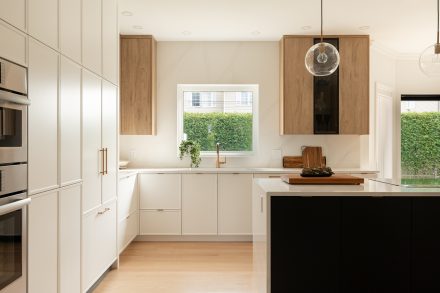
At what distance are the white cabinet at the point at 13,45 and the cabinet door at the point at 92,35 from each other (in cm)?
90

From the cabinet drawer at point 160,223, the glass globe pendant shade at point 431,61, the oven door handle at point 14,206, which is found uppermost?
the glass globe pendant shade at point 431,61

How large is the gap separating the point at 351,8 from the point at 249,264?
3010 millimetres

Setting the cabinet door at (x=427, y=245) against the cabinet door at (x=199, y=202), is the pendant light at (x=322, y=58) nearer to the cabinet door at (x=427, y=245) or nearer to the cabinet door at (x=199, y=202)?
the cabinet door at (x=427, y=245)

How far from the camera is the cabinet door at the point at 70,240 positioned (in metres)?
2.41

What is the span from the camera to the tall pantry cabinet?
203cm

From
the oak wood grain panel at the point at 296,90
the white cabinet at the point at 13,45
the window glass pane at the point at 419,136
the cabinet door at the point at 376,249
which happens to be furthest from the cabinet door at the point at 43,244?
the window glass pane at the point at 419,136

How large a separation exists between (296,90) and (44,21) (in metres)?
3.39

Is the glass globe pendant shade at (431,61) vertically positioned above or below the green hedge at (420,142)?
above

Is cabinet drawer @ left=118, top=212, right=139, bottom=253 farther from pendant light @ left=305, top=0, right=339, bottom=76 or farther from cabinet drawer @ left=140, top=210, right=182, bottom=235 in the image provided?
pendant light @ left=305, top=0, right=339, bottom=76

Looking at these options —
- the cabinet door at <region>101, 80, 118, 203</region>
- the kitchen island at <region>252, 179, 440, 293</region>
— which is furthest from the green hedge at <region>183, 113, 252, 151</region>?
the kitchen island at <region>252, 179, 440, 293</region>

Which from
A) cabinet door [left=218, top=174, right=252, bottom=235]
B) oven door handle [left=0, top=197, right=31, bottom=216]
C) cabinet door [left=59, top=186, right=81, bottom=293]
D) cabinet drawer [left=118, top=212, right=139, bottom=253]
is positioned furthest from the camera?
cabinet door [left=218, top=174, right=252, bottom=235]

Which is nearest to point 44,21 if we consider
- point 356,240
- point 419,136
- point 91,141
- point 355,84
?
point 91,141

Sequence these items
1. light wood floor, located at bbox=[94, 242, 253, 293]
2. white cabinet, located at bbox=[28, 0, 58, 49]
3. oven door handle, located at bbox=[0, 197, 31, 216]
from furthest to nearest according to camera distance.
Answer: light wood floor, located at bbox=[94, 242, 253, 293] < white cabinet, located at bbox=[28, 0, 58, 49] < oven door handle, located at bbox=[0, 197, 31, 216]

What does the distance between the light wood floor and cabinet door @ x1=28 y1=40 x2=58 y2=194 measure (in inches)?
56.7
